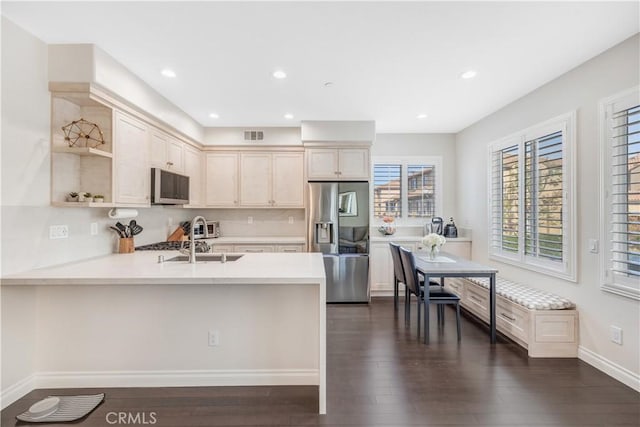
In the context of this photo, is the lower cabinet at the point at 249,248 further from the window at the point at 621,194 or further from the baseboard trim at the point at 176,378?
the window at the point at 621,194

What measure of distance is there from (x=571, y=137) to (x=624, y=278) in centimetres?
130

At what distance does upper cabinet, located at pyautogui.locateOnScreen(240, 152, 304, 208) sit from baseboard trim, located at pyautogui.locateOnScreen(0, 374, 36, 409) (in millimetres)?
2951

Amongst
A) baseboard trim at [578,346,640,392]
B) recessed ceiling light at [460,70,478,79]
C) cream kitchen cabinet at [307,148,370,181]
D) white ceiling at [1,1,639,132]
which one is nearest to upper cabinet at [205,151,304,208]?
cream kitchen cabinet at [307,148,370,181]

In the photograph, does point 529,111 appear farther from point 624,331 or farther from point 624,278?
point 624,331

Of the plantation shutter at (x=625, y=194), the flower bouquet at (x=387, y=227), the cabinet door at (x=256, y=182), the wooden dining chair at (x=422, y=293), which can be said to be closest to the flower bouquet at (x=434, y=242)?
the wooden dining chair at (x=422, y=293)

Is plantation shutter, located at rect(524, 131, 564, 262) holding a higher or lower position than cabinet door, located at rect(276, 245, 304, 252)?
higher

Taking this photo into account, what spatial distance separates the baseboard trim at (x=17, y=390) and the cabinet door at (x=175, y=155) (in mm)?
2303

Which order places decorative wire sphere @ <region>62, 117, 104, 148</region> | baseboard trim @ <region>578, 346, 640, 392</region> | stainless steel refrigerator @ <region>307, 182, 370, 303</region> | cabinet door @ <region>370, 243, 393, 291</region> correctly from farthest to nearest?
1. cabinet door @ <region>370, 243, 393, 291</region>
2. stainless steel refrigerator @ <region>307, 182, 370, 303</region>
3. decorative wire sphere @ <region>62, 117, 104, 148</region>
4. baseboard trim @ <region>578, 346, 640, 392</region>

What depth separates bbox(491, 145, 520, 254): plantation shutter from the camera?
3.59m

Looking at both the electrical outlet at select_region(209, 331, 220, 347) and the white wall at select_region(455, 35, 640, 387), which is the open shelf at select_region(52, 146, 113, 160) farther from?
the white wall at select_region(455, 35, 640, 387)

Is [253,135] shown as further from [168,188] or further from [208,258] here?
[208,258]

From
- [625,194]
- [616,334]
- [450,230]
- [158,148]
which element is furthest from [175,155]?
[616,334]

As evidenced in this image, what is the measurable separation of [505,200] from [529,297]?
4.50 ft

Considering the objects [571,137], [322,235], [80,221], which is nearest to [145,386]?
[80,221]
